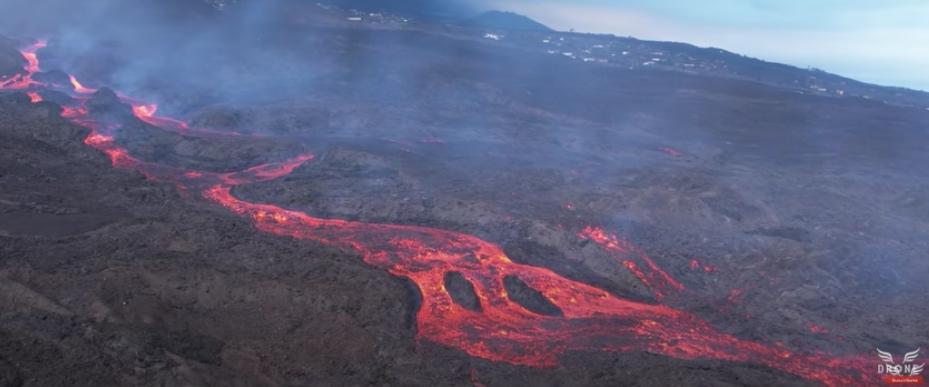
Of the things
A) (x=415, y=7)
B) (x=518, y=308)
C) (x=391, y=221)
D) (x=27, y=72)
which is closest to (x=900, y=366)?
(x=518, y=308)

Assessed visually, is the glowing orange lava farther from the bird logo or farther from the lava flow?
the bird logo

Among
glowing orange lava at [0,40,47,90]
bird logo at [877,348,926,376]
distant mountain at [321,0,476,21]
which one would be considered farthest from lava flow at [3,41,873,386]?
distant mountain at [321,0,476,21]

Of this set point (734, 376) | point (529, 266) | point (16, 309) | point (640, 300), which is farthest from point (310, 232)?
point (734, 376)

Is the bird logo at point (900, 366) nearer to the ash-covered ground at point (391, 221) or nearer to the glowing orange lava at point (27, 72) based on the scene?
the ash-covered ground at point (391, 221)

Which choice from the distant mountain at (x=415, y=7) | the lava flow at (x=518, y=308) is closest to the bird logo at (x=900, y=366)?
the lava flow at (x=518, y=308)

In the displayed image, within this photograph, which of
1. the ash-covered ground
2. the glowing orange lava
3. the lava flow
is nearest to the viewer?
the ash-covered ground

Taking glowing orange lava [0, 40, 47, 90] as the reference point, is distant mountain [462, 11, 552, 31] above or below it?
above

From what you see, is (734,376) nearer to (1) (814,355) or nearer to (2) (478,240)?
(1) (814,355)
